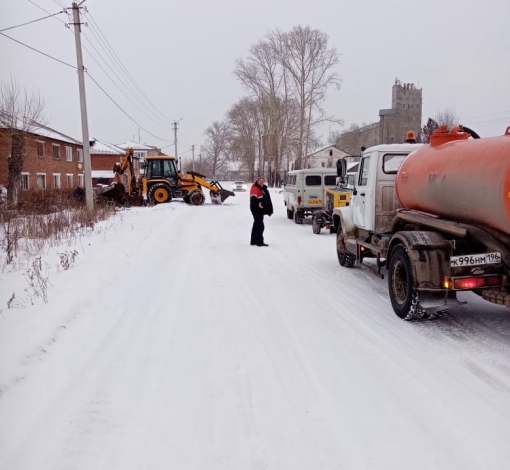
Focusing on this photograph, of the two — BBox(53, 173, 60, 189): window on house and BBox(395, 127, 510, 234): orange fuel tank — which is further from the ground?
BBox(53, 173, 60, 189): window on house

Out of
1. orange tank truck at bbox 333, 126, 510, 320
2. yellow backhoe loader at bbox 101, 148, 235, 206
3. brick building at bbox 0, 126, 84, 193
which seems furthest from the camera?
brick building at bbox 0, 126, 84, 193

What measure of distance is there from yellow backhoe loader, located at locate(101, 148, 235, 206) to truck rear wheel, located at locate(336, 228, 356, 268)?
58.3ft

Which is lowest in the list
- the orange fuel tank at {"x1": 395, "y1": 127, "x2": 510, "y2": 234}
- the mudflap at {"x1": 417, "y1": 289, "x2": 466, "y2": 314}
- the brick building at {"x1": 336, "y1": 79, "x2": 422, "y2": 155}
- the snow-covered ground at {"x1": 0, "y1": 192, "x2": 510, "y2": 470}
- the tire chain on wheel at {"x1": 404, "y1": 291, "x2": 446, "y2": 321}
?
the snow-covered ground at {"x1": 0, "y1": 192, "x2": 510, "y2": 470}

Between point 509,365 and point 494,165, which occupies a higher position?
point 494,165

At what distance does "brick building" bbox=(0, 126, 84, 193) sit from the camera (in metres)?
32.2

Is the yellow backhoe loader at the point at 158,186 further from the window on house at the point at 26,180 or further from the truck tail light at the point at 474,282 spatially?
the truck tail light at the point at 474,282

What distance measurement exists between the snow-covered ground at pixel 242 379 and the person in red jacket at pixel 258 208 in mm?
4257

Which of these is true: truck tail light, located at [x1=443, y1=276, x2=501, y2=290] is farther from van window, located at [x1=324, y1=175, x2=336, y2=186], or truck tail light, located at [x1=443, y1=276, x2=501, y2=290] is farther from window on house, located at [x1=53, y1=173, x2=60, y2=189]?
window on house, located at [x1=53, y1=173, x2=60, y2=189]

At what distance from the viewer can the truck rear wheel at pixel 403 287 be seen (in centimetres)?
526

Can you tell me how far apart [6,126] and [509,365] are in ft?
A: 75.8

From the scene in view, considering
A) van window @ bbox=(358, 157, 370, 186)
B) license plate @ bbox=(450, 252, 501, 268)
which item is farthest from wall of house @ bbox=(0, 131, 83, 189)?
license plate @ bbox=(450, 252, 501, 268)

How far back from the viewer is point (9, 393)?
3420mm

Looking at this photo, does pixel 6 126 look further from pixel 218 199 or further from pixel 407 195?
pixel 407 195

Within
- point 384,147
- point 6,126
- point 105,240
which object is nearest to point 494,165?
point 384,147
